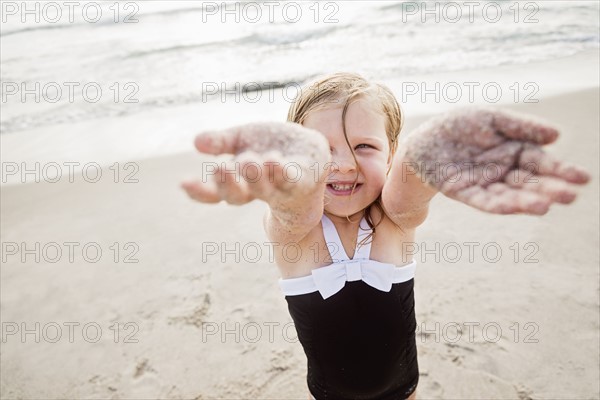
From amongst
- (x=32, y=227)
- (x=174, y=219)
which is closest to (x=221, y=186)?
(x=174, y=219)

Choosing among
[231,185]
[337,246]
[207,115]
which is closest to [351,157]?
[337,246]

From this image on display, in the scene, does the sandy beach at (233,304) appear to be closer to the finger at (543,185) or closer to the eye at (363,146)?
the eye at (363,146)

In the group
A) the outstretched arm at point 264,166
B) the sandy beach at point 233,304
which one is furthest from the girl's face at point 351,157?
A: the sandy beach at point 233,304

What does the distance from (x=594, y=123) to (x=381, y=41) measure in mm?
5966

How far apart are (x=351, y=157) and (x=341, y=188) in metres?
0.11

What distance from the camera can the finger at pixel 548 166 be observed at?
87 cm

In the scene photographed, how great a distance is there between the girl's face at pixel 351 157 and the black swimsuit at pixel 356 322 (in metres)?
0.12

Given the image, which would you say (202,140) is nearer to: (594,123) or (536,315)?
(536,315)

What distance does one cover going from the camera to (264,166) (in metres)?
0.86

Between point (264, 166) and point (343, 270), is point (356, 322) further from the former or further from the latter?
point (264, 166)

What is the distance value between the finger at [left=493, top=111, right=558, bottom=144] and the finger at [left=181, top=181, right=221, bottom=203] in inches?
23.5

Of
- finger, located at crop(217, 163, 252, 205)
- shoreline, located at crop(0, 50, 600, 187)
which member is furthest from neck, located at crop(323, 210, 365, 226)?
shoreline, located at crop(0, 50, 600, 187)

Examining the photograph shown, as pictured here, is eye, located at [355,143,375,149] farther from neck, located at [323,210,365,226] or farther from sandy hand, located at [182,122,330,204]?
sandy hand, located at [182,122,330,204]

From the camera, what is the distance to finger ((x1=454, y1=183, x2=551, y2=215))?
Result: 2.85 feet
